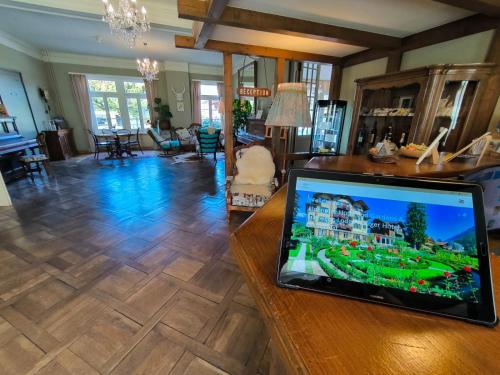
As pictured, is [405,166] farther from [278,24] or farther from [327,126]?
[327,126]

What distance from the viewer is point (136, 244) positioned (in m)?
2.23

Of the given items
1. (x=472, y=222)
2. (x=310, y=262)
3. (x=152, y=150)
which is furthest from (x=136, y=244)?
(x=152, y=150)

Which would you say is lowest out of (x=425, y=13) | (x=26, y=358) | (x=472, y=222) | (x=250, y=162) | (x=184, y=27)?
(x=26, y=358)

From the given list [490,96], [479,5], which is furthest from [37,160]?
[490,96]

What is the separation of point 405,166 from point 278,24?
183 centimetres

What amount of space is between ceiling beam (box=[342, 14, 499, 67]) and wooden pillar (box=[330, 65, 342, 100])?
0.60m

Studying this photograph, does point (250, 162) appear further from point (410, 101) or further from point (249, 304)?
point (410, 101)

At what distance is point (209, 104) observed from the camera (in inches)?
324

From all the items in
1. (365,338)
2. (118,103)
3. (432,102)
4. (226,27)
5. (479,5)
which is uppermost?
(226,27)

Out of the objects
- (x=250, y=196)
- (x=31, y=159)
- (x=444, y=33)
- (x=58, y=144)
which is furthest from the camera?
(x=58, y=144)

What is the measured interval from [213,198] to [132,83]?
6.29 meters

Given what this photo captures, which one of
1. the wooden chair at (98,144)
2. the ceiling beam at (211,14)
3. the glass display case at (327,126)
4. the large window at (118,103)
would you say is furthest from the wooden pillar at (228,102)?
the large window at (118,103)

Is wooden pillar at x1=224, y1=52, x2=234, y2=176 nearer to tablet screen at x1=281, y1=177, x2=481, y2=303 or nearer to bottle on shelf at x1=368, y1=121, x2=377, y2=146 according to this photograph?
bottle on shelf at x1=368, y1=121, x2=377, y2=146

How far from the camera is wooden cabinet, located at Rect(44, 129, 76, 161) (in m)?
5.58
